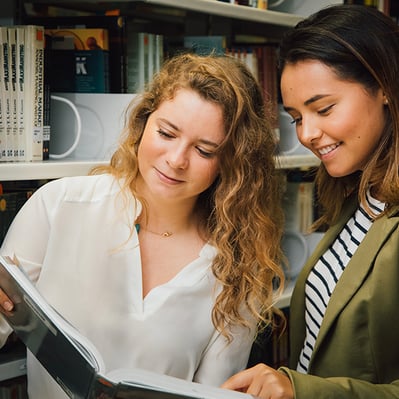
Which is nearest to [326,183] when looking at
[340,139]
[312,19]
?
[340,139]

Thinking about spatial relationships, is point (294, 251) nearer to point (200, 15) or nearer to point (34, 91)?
point (200, 15)

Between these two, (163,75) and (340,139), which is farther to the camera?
(163,75)

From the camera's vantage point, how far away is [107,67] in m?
1.71

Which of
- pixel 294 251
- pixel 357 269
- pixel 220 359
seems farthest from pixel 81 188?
pixel 294 251

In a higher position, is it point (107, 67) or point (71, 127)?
point (107, 67)

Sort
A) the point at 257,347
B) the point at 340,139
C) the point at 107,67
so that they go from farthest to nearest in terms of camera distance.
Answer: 1. the point at 257,347
2. the point at 107,67
3. the point at 340,139

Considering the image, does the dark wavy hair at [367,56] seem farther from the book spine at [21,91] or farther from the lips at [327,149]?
the book spine at [21,91]

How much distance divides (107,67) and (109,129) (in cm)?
16

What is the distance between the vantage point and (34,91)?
5.05 ft

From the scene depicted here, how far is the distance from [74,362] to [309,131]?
0.64 meters

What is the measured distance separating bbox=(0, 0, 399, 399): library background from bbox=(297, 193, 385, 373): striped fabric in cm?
29

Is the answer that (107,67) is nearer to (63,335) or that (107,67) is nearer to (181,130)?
(181,130)

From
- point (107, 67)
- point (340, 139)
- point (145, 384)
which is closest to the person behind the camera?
point (145, 384)

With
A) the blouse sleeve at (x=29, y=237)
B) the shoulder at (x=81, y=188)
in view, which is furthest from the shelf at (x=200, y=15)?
the blouse sleeve at (x=29, y=237)
